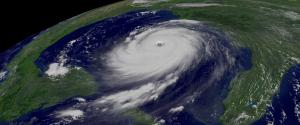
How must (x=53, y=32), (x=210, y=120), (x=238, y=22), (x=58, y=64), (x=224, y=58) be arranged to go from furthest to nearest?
1. (x=53, y=32)
2. (x=238, y=22)
3. (x=58, y=64)
4. (x=224, y=58)
5. (x=210, y=120)

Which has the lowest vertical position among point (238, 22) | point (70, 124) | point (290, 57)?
point (70, 124)

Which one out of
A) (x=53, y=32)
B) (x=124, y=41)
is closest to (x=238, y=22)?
(x=124, y=41)

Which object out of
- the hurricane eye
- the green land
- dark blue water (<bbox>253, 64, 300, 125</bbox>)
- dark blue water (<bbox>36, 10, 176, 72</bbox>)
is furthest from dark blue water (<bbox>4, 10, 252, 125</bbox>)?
the hurricane eye

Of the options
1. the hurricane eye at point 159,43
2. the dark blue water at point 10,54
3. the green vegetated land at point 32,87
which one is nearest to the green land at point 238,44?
the green vegetated land at point 32,87

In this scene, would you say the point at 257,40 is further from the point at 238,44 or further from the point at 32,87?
the point at 32,87

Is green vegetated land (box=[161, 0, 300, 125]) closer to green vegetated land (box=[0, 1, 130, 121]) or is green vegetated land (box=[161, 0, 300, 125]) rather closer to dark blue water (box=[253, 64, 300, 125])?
dark blue water (box=[253, 64, 300, 125])

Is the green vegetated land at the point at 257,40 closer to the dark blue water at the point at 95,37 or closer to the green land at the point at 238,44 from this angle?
the green land at the point at 238,44

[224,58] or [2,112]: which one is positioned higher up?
[224,58]

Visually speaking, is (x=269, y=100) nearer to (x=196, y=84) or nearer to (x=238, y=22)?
(x=196, y=84)
